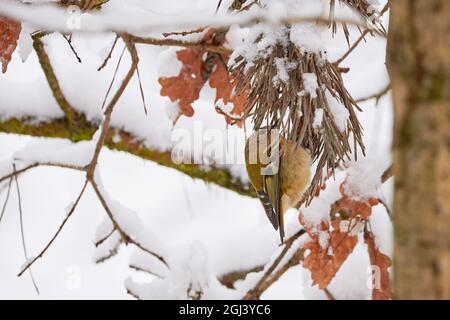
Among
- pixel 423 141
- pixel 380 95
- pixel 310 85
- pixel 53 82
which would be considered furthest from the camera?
pixel 53 82

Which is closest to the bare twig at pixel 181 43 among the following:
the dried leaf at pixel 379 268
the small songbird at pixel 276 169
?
the small songbird at pixel 276 169

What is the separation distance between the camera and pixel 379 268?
5.11 ft

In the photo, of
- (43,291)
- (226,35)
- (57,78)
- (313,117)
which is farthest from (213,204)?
(313,117)

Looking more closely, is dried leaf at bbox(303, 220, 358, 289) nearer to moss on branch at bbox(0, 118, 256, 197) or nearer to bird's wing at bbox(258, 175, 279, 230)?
bird's wing at bbox(258, 175, 279, 230)

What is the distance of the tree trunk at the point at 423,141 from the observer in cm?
34

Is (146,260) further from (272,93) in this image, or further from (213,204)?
(272,93)

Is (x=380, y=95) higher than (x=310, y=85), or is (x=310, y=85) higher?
(x=380, y=95)

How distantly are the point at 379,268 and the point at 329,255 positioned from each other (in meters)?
0.15

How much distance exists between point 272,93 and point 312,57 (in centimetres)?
7

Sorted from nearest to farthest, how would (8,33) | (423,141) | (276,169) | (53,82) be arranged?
(423,141)
(276,169)
(8,33)
(53,82)

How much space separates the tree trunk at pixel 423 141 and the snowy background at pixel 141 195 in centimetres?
106

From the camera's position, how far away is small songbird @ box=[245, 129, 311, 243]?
40.3 inches

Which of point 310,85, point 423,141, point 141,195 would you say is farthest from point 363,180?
point 141,195

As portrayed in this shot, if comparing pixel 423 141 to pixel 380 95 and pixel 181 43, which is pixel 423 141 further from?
pixel 380 95
